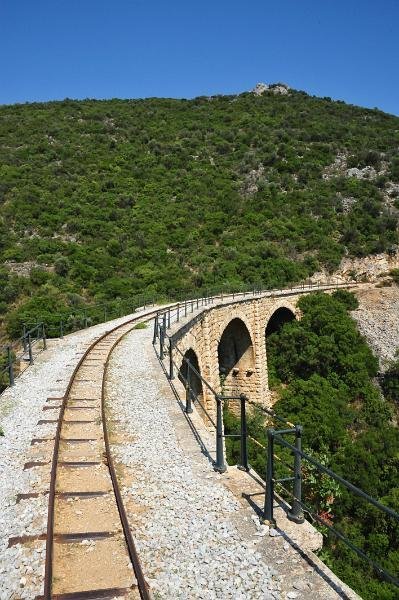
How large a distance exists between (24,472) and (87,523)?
5.78 ft

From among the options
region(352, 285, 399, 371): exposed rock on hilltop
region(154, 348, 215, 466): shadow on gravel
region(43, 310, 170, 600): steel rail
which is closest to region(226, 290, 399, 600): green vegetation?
region(352, 285, 399, 371): exposed rock on hilltop

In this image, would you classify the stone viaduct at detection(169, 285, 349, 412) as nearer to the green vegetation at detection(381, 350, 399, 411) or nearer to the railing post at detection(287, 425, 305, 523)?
the green vegetation at detection(381, 350, 399, 411)

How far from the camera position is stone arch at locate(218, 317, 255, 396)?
27.6 metres

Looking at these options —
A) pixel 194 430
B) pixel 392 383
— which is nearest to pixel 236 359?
pixel 392 383

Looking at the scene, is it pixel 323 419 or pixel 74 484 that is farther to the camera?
pixel 323 419

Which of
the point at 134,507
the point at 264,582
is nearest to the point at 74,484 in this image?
the point at 134,507

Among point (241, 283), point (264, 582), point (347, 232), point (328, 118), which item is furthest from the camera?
point (328, 118)

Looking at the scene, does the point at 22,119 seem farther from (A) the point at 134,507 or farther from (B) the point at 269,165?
(A) the point at 134,507

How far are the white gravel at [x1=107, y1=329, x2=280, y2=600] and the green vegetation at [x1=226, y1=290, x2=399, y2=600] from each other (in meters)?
5.46

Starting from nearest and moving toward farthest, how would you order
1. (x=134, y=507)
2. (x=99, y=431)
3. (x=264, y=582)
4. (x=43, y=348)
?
(x=264, y=582) → (x=134, y=507) → (x=99, y=431) → (x=43, y=348)

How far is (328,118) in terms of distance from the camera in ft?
238

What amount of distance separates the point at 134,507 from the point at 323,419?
20653 mm

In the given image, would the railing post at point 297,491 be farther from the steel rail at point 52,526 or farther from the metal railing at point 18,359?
the metal railing at point 18,359

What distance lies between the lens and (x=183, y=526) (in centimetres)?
523
